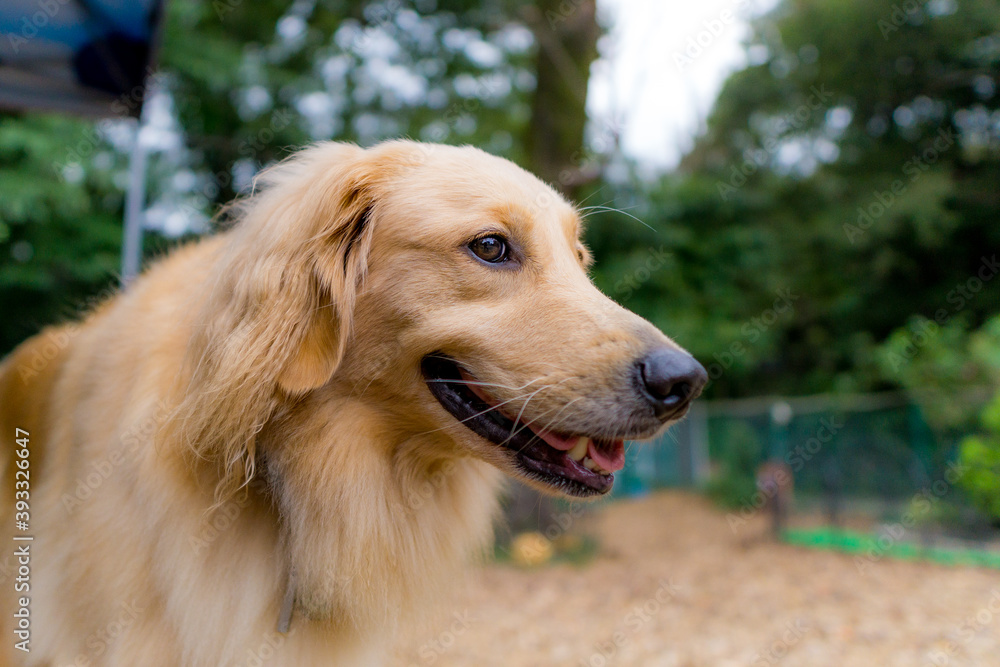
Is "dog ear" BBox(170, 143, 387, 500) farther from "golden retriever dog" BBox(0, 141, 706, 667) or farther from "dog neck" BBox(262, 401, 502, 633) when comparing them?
"dog neck" BBox(262, 401, 502, 633)

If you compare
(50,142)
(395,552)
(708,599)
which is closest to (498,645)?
(708,599)

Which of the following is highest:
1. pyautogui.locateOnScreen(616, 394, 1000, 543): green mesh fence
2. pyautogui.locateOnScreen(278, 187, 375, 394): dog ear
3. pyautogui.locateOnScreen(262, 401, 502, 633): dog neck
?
pyautogui.locateOnScreen(278, 187, 375, 394): dog ear

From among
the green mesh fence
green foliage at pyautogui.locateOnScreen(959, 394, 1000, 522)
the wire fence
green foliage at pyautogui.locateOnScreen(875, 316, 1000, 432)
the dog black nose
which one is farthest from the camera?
green foliage at pyautogui.locateOnScreen(875, 316, 1000, 432)

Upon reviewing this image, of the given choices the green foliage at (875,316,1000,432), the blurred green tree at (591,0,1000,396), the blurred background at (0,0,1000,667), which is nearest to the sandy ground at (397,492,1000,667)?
the blurred background at (0,0,1000,667)

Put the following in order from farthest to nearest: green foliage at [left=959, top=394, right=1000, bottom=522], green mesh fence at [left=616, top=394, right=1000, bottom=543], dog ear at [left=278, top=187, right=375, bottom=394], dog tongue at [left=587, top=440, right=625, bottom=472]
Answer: green mesh fence at [left=616, top=394, right=1000, bottom=543] → green foliage at [left=959, top=394, right=1000, bottom=522] → dog tongue at [left=587, top=440, right=625, bottom=472] → dog ear at [left=278, top=187, right=375, bottom=394]


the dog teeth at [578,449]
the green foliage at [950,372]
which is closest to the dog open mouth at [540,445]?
the dog teeth at [578,449]

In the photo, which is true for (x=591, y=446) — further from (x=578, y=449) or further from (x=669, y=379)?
(x=669, y=379)

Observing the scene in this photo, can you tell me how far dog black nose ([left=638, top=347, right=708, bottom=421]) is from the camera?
192 centimetres

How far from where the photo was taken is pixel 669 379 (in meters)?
1.92

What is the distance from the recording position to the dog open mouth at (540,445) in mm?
2146

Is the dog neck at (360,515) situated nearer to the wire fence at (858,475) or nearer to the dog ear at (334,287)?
the dog ear at (334,287)

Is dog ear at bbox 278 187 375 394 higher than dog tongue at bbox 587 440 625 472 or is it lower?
higher

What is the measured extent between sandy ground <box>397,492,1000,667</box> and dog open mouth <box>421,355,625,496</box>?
3.48 feet

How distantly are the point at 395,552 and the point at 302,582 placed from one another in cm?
32
